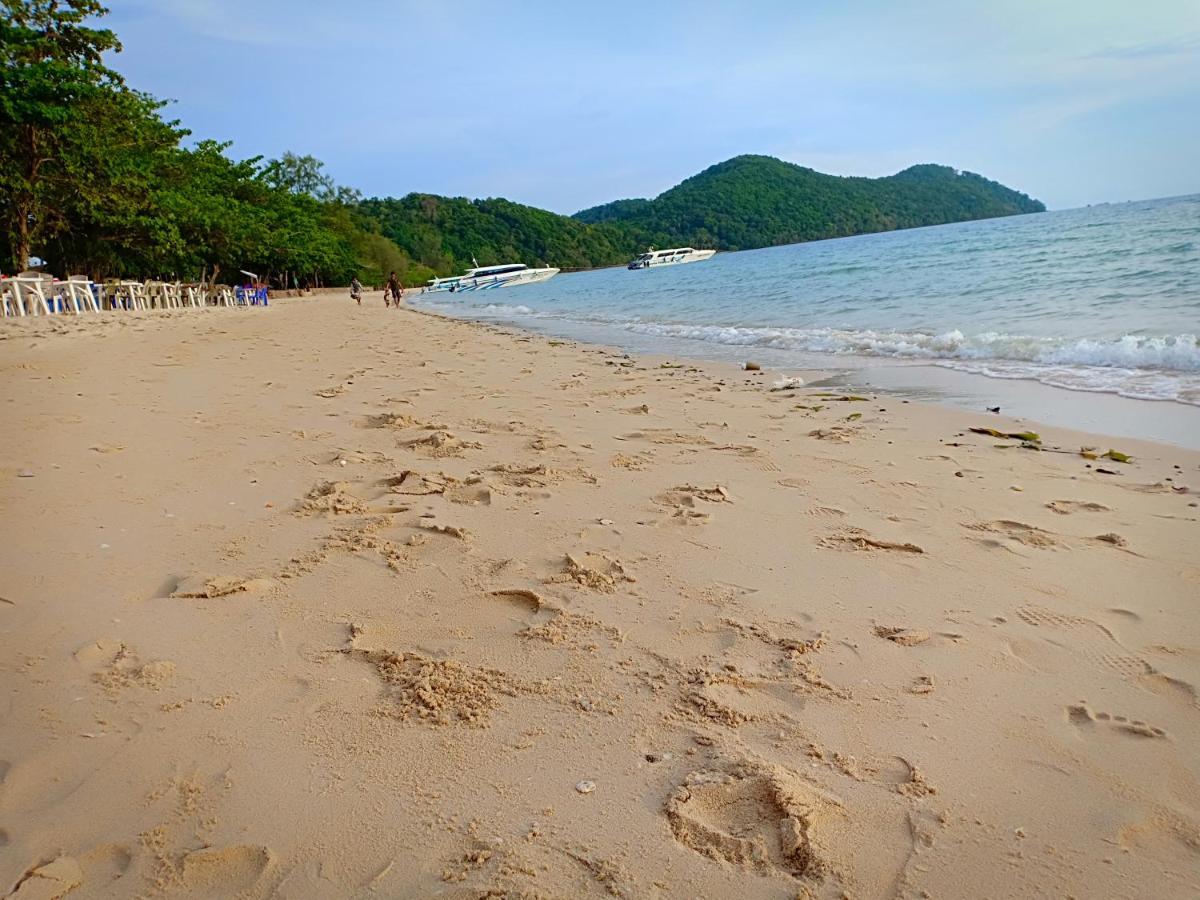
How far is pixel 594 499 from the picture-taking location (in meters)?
3.46

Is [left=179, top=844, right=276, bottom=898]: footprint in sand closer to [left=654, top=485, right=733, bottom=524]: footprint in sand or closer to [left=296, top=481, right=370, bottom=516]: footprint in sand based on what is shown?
[left=296, top=481, right=370, bottom=516]: footprint in sand

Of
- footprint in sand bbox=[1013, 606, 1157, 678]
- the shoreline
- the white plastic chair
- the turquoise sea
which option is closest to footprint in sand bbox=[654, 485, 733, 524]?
footprint in sand bbox=[1013, 606, 1157, 678]

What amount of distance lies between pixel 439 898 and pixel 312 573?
1.57m

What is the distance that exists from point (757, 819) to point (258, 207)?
176 feet

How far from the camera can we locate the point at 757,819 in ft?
4.72

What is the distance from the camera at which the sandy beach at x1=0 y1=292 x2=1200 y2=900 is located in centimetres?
134

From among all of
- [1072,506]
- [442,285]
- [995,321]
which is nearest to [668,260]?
[442,285]

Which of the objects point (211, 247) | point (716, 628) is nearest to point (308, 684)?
point (716, 628)

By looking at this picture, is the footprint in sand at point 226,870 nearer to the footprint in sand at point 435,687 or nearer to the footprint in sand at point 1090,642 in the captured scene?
the footprint in sand at point 435,687

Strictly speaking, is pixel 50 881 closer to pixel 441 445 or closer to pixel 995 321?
pixel 441 445

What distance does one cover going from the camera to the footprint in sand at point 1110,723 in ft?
5.65

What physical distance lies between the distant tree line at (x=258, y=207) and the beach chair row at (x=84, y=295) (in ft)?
5.91

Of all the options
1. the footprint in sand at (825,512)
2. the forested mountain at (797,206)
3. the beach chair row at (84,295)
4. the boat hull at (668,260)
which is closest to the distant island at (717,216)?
the forested mountain at (797,206)

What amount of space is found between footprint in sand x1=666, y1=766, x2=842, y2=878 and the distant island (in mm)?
101573
